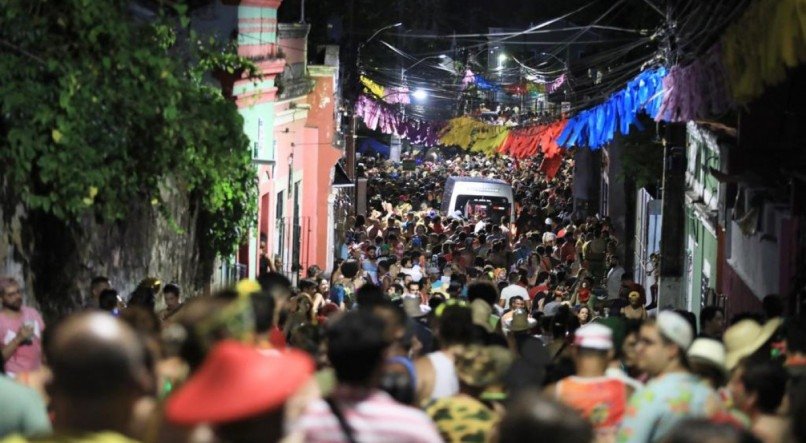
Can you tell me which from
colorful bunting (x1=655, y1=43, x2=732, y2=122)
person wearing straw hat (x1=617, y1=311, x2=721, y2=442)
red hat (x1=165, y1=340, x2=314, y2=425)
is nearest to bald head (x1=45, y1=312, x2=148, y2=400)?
red hat (x1=165, y1=340, x2=314, y2=425)

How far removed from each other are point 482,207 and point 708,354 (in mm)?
32240

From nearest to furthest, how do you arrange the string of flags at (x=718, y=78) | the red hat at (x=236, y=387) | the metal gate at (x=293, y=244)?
the red hat at (x=236, y=387)
the string of flags at (x=718, y=78)
the metal gate at (x=293, y=244)

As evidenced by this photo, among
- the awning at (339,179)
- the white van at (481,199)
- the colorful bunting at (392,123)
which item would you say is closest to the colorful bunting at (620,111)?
the awning at (339,179)

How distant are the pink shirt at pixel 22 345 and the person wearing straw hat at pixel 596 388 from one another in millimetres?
4500

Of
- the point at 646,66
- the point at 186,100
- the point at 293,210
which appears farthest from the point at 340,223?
the point at 186,100

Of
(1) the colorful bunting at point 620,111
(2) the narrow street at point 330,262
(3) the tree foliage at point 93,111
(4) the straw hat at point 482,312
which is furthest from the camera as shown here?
(1) the colorful bunting at point 620,111

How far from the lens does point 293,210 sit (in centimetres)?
2948

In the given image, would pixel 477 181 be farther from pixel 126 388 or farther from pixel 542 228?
pixel 126 388

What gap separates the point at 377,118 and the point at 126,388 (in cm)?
4129


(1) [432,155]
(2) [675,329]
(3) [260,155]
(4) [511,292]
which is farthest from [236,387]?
(1) [432,155]

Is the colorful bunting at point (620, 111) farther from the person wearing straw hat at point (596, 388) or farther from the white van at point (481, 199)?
the person wearing straw hat at point (596, 388)

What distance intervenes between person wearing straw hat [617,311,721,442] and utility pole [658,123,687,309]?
14.1 metres

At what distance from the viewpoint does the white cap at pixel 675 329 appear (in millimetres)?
7582

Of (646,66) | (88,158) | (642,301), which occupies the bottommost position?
(642,301)
